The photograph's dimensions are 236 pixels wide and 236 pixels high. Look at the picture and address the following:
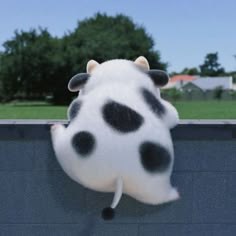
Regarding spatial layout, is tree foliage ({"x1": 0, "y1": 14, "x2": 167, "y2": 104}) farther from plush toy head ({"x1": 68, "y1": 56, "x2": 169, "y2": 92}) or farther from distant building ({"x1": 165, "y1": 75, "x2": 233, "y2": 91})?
plush toy head ({"x1": 68, "y1": 56, "x2": 169, "y2": 92})

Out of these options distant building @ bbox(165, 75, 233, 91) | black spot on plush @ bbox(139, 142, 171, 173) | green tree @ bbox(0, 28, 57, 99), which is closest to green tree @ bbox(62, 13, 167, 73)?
green tree @ bbox(0, 28, 57, 99)

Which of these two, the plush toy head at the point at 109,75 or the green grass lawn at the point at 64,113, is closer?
the plush toy head at the point at 109,75

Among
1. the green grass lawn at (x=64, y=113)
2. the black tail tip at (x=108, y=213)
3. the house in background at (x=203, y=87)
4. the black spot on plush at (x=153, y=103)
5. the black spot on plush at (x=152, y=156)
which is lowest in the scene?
the house in background at (x=203, y=87)

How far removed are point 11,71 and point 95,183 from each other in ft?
194

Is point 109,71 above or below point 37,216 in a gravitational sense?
above

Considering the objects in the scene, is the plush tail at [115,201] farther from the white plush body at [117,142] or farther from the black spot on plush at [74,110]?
the black spot on plush at [74,110]

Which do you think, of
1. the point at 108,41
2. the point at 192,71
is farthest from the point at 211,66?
the point at 108,41

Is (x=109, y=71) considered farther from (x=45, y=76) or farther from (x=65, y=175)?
(x=45, y=76)

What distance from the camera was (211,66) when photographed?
135m

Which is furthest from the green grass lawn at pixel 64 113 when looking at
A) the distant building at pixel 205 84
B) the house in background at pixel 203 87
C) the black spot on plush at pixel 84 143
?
the distant building at pixel 205 84

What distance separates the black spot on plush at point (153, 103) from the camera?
385 centimetres

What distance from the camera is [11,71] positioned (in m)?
61.8

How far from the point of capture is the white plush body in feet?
Result: 12.1

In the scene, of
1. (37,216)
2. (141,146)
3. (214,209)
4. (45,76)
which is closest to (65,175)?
(37,216)
